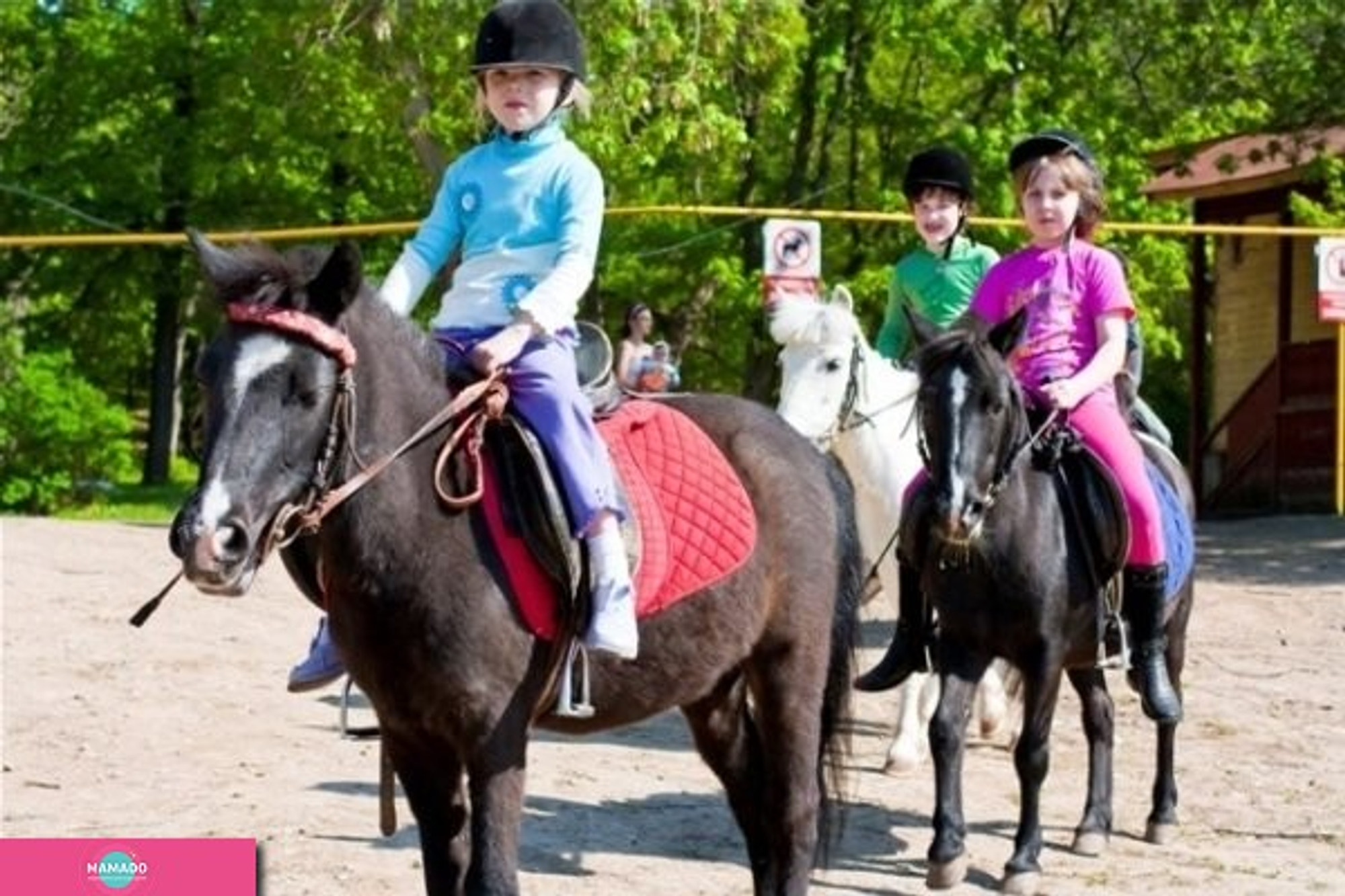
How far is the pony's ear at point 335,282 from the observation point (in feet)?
16.8

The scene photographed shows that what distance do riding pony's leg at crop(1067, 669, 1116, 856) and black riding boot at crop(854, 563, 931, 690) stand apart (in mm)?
668

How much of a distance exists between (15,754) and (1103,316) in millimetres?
5298

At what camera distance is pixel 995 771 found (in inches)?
425

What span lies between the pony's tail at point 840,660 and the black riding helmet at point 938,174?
3.11 meters

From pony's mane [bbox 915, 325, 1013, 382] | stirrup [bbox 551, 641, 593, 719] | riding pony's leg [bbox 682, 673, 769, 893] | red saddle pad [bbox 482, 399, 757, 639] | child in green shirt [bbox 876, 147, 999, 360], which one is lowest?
riding pony's leg [bbox 682, 673, 769, 893]

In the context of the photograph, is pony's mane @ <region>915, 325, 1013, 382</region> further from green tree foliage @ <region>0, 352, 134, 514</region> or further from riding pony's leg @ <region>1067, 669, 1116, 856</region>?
green tree foliage @ <region>0, 352, 134, 514</region>

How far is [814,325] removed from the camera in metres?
10.6

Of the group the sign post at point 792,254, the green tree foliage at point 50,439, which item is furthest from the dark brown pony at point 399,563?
the green tree foliage at point 50,439

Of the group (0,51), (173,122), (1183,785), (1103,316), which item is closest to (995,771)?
(1183,785)

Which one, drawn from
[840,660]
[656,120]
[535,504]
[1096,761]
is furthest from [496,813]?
[656,120]

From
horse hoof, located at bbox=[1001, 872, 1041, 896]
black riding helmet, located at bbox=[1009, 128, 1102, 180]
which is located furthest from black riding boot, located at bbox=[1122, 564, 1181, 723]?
black riding helmet, located at bbox=[1009, 128, 1102, 180]

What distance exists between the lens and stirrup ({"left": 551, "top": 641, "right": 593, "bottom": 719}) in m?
5.68

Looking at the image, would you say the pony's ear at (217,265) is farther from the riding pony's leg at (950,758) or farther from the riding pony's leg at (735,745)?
the riding pony's leg at (950,758)

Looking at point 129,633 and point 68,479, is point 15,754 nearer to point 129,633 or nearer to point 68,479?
point 129,633
